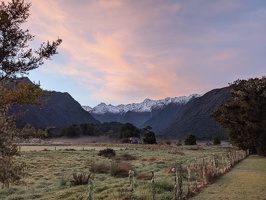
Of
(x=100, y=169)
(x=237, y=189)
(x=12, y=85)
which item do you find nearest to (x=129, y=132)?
(x=100, y=169)

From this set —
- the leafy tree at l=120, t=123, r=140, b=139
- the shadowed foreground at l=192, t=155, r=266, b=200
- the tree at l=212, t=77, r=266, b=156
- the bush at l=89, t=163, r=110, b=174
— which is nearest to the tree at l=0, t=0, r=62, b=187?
the shadowed foreground at l=192, t=155, r=266, b=200

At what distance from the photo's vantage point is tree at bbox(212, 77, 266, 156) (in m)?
44.2

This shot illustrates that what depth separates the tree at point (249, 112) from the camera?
44.2m

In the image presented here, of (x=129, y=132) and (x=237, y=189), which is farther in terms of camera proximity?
(x=129, y=132)

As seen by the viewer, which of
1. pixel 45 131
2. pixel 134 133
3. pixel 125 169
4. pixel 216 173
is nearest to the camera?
pixel 45 131

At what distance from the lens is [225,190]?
17.1m

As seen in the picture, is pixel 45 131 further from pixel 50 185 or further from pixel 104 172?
pixel 104 172

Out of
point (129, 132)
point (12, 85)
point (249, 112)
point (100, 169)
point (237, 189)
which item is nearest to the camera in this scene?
point (12, 85)

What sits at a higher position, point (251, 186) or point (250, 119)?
point (250, 119)

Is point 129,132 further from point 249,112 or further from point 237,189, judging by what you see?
point 237,189

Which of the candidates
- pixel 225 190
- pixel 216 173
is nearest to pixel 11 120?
pixel 225 190

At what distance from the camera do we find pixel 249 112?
146 ft

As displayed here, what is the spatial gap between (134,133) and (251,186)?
115 metres

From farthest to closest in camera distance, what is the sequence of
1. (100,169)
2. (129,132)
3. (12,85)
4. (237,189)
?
(129,132) < (100,169) < (237,189) < (12,85)
